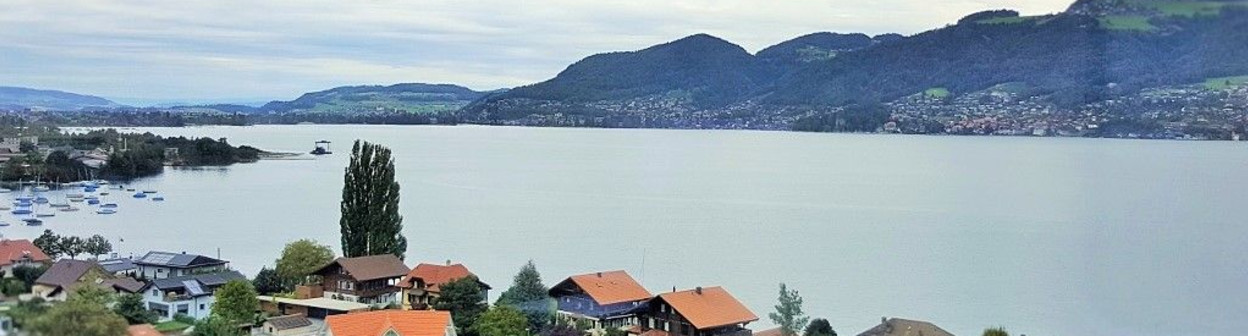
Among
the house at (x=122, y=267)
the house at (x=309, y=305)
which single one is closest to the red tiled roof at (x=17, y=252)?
the house at (x=122, y=267)

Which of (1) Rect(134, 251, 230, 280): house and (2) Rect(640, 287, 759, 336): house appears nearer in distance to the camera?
(2) Rect(640, 287, 759, 336): house

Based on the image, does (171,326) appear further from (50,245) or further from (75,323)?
(75,323)

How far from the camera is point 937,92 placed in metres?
41.9

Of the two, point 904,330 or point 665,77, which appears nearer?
point 904,330

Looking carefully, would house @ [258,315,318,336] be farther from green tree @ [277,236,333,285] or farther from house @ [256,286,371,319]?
green tree @ [277,236,333,285]

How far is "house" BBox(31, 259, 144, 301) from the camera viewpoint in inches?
336

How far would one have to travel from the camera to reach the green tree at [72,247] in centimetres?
1252

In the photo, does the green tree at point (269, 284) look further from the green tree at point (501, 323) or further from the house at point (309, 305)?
the green tree at point (501, 323)

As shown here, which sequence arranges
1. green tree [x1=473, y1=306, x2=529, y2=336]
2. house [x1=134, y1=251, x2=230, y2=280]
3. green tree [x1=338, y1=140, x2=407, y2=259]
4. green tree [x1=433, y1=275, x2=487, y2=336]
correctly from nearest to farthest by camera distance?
green tree [x1=473, y1=306, x2=529, y2=336]
green tree [x1=433, y1=275, x2=487, y2=336]
house [x1=134, y1=251, x2=230, y2=280]
green tree [x1=338, y1=140, x2=407, y2=259]

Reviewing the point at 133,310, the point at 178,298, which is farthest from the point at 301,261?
the point at 133,310

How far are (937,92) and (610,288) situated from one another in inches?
1363

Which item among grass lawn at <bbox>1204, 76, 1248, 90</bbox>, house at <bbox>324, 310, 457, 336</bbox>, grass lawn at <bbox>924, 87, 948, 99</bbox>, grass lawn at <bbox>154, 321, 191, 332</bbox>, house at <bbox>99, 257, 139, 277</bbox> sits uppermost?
grass lawn at <bbox>924, 87, 948, 99</bbox>

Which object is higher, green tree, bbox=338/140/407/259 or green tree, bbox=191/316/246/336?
green tree, bbox=338/140/407/259

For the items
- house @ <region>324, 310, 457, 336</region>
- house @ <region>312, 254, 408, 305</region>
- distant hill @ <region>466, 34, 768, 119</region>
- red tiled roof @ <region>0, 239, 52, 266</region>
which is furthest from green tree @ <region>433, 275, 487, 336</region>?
distant hill @ <region>466, 34, 768, 119</region>
